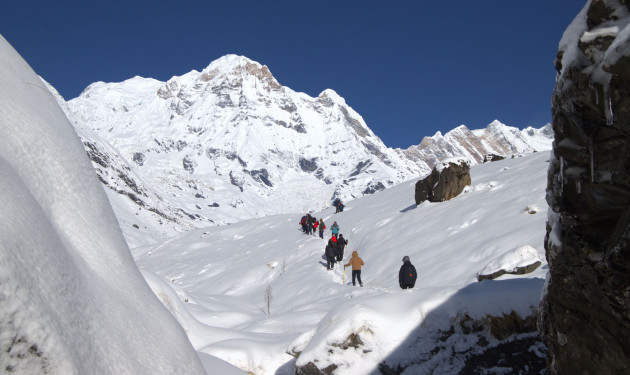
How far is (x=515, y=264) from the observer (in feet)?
29.4

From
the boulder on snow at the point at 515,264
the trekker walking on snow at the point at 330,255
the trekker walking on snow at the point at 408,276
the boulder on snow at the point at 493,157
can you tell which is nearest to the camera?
the boulder on snow at the point at 515,264

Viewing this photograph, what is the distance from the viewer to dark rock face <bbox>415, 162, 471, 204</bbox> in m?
20.3

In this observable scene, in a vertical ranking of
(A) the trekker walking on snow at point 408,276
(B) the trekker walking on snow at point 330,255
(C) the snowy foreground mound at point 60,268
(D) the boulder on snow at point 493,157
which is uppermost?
(D) the boulder on snow at point 493,157

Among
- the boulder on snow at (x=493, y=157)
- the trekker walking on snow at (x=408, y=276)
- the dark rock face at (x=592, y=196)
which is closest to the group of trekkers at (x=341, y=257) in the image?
the trekker walking on snow at (x=408, y=276)

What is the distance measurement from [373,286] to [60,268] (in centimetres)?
1168

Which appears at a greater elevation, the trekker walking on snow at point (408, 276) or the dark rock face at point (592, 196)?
the dark rock face at point (592, 196)

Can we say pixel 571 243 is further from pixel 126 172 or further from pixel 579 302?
pixel 126 172

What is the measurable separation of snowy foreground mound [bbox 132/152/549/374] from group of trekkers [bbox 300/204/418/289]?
501mm

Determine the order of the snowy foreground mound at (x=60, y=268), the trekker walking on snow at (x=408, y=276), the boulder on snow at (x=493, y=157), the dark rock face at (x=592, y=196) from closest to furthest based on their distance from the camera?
the snowy foreground mound at (x=60, y=268), the dark rock face at (x=592, y=196), the trekker walking on snow at (x=408, y=276), the boulder on snow at (x=493, y=157)

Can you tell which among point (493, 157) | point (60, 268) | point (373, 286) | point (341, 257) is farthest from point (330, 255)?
point (493, 157)

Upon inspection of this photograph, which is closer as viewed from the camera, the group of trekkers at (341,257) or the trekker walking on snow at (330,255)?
the group of trekkers at (341,257)

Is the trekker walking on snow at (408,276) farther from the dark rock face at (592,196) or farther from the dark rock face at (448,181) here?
the dark rock face at (448,181)

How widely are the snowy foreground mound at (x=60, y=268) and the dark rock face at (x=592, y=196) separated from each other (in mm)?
3384

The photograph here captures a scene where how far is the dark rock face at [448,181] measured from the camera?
800 inches
